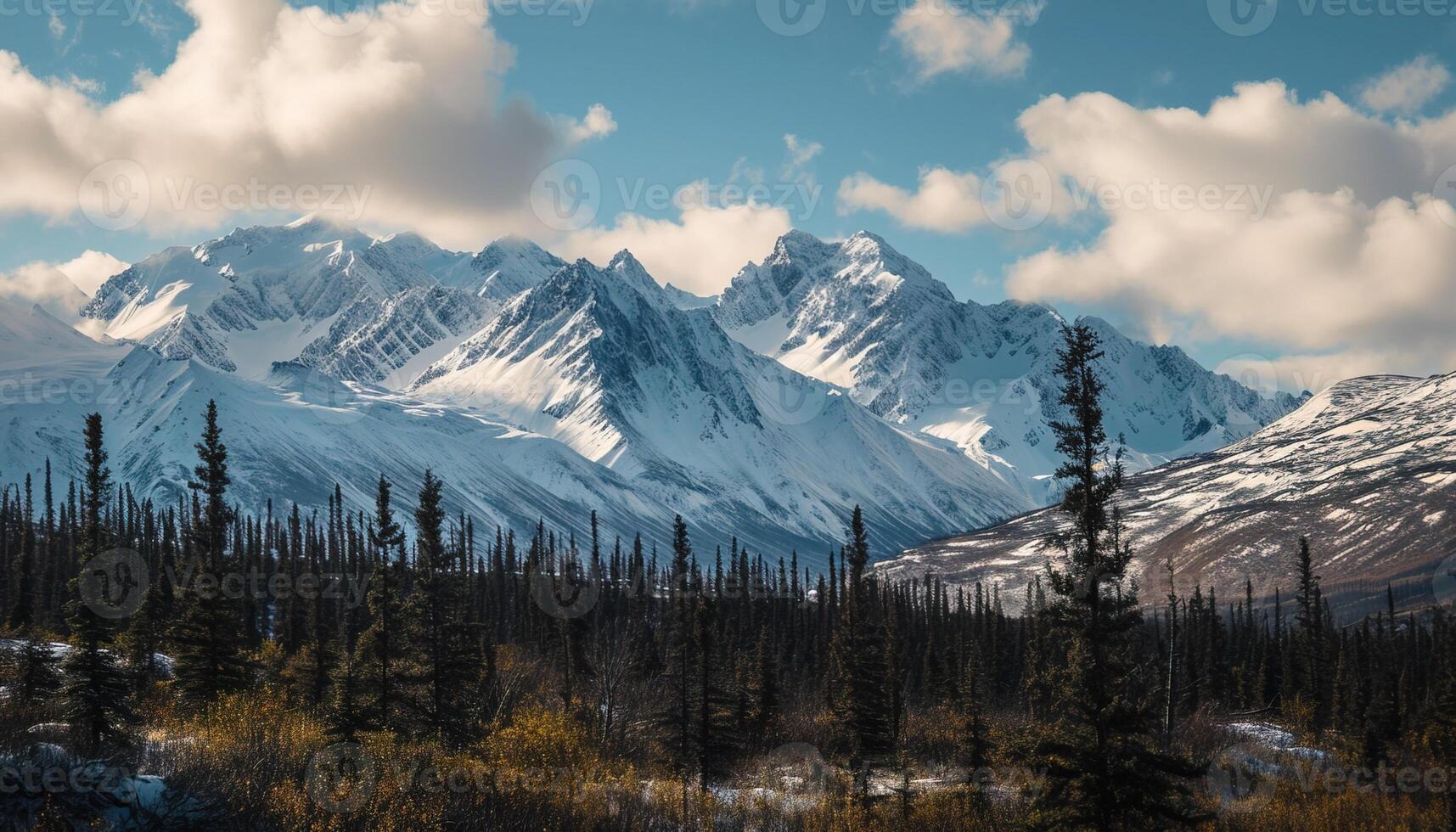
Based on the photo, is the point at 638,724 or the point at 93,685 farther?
the point at 638,724

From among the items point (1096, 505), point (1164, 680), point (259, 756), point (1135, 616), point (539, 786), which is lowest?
point (1164, 680)

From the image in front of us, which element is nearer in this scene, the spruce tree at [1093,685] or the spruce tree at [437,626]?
the spruce tree at [1093,685]

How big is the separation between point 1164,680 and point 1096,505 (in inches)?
2859

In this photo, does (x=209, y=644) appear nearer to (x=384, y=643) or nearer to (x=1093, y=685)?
(x=384, y=643)

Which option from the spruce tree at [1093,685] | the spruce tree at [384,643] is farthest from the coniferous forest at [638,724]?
the spruce tree at [384,643]

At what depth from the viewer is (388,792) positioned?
24.2m

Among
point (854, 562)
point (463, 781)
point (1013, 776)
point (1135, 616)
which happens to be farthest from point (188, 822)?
point (854, 562)

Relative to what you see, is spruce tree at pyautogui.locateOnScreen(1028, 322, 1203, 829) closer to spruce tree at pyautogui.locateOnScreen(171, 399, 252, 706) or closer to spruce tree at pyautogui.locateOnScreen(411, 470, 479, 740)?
spruce tree at pyautogui.locateOnScreen(411, 470, 479, 740)

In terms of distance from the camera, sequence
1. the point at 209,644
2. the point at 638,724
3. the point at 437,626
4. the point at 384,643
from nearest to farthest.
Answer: the point at 384,643
the point at 209,644
the point at 437,626
the point at 638,724

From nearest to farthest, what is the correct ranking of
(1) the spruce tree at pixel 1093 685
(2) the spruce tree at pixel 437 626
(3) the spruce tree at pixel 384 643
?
(1) the spruce tree at pixel 1093 685
(3) the spruce tree at pixel 384 643
(2) the spruce tree at pixel 437 626

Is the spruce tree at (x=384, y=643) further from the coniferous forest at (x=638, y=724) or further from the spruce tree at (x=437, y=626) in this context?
the spruce tree at (x=437, y=626)

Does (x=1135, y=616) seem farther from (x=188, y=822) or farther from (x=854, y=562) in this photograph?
(x=854, y=562)

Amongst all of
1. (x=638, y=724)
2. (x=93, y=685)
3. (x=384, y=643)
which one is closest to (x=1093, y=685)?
(x=93, y=685)

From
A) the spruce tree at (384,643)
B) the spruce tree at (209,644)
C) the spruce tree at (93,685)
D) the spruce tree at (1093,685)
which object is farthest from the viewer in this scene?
the spruce tree at (209,644)
